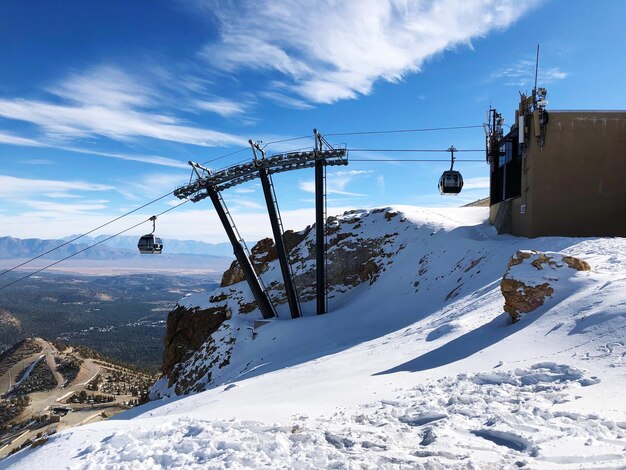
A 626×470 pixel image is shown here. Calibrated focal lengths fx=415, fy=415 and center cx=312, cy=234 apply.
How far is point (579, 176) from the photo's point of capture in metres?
21.5

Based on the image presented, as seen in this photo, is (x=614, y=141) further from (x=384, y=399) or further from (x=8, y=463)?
(x=8, y=463)

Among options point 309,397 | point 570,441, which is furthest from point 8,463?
point 570,441

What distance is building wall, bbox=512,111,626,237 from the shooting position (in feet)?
69.6

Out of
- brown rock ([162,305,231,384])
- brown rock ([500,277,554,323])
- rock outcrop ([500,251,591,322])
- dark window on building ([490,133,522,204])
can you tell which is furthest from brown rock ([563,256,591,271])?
brown rock ([162,305,231,384])

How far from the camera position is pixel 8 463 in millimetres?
7121

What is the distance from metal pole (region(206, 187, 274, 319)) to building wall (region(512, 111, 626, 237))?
16.0 metres

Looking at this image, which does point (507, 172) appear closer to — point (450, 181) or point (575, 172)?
point (575, 172)

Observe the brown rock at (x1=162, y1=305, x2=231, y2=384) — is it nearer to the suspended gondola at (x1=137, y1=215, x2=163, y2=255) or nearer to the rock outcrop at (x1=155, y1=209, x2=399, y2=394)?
the rock outcrop at (x1=155, y1=209, x2=399, y2=394)

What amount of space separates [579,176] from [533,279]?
42.2 ft

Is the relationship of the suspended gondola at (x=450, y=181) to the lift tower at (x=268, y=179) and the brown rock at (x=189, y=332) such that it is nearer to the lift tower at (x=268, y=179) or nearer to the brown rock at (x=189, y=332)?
the lift tower at (x=268, y=179)

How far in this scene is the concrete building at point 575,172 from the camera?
21.2 meters

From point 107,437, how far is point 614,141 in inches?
982

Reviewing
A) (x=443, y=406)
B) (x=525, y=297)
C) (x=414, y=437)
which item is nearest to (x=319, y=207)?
(x=525, y=297)

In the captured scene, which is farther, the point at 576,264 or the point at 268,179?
the point at 268,179
